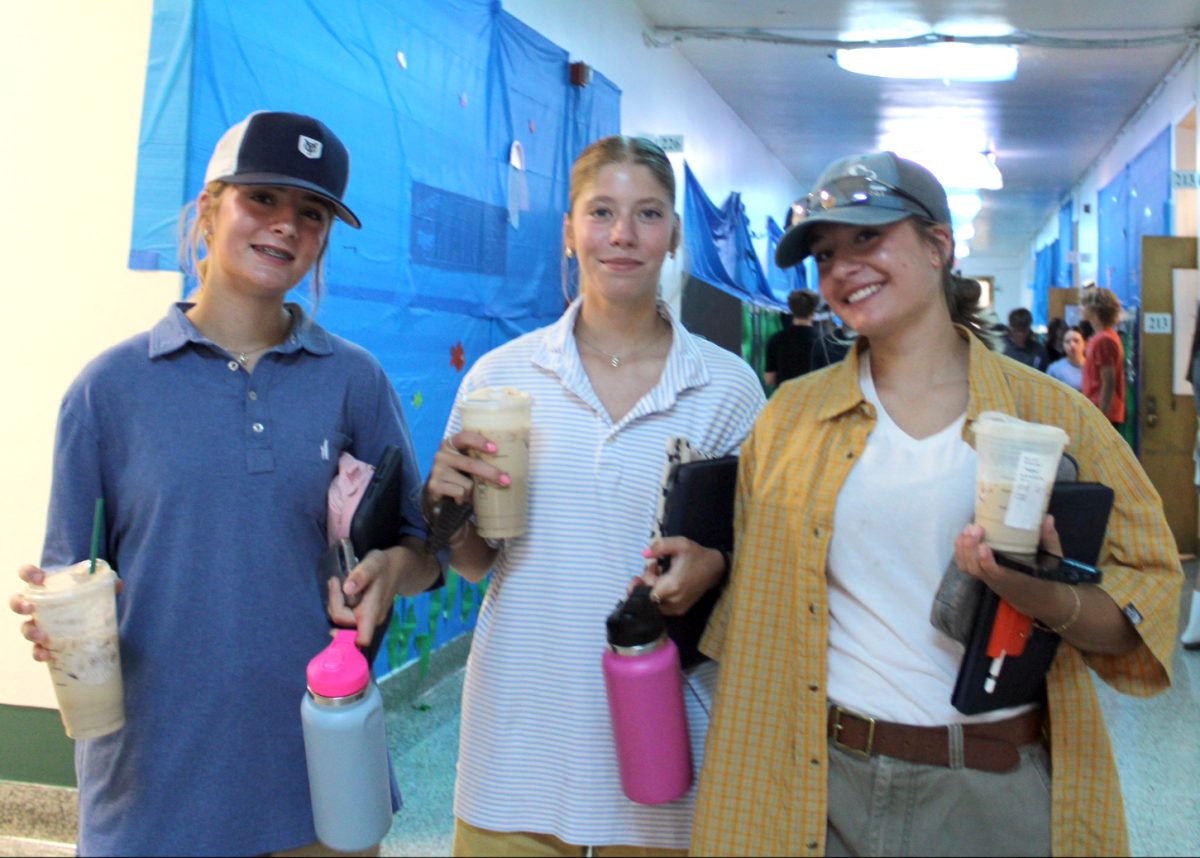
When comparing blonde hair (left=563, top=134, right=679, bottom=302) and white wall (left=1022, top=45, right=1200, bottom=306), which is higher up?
white wall (left=1022, top=45, right=1200, bottom=306)

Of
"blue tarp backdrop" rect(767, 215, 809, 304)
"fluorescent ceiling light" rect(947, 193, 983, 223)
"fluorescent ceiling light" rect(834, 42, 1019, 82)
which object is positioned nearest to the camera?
"fluorescent ceiling light" rect(834, 42, 1019, 82)

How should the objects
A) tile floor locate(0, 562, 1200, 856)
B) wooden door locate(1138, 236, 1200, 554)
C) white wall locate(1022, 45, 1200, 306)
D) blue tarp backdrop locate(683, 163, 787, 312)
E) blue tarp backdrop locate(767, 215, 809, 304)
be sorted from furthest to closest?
blue tarp backdrop locate(767, 215, 809, 304) → white wall locate(1022, 45, 1200, 306) → blue tarp backdrop locate(683, 163, 787, 312) → wooden door locate(1138, 236, 1200, 554) → tile floor locate(0, 562, 1200, 856)

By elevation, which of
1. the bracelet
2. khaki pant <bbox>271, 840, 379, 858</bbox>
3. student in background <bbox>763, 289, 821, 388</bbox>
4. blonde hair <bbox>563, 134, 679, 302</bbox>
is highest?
student in background <bbox>763, 289, 821, 388</bbox>

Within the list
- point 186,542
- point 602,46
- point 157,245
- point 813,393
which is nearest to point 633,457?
point 813,393

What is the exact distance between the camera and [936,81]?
9266 mm

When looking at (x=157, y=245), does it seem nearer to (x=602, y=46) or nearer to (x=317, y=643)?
(x=317, y=643)

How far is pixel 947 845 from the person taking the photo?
1.40m

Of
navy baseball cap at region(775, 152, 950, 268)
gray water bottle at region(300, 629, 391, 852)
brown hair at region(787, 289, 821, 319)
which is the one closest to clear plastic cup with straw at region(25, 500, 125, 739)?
gray water bottle at region(300, 629, 391, 852)

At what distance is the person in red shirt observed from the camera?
7.47 meters

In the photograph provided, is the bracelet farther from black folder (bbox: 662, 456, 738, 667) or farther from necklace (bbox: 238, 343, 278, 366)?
necklace (bbox: 238, 343, 278, 366)

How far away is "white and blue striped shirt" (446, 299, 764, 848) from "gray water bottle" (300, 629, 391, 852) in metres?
0.32

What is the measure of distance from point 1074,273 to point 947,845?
51.5ft

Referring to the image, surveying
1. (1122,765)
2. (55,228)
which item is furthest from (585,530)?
(1122,765)

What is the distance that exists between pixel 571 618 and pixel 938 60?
778cm
